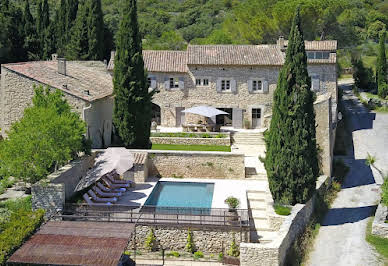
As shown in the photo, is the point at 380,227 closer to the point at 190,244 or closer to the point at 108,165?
the point at 190,244

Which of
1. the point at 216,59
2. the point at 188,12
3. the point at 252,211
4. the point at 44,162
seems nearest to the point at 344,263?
the point at 252,211

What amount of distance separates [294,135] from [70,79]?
1416 centimetres

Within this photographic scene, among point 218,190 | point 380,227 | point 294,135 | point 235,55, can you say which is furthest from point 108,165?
point 235,55

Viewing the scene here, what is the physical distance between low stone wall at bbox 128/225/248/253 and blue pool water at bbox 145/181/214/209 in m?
2.57

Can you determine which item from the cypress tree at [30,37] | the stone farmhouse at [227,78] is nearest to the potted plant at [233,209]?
the stone farmhouse at [227,78]

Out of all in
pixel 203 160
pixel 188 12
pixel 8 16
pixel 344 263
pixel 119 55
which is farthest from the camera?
pixel 188 12

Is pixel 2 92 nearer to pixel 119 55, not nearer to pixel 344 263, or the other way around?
pixel 119 55

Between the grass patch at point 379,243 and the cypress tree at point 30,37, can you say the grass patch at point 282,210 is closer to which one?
the grass patch at point 379,243

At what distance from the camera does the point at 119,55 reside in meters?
26.6

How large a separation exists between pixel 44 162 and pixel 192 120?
17.9 meters

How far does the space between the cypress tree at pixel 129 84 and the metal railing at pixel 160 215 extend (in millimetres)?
7891

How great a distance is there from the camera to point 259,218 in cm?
2000

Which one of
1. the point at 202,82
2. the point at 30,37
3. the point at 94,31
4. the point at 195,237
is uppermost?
the point at 94,31

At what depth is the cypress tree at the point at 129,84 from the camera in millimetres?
26250
